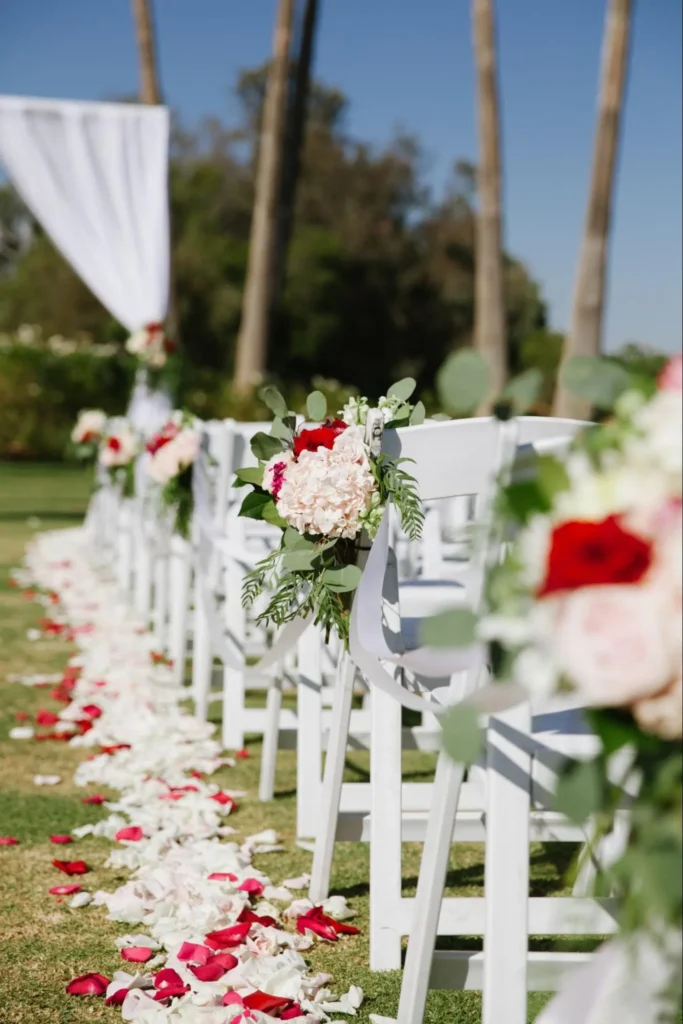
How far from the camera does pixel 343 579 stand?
2.48 m

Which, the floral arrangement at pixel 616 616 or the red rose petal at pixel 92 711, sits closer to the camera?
the floral arrangement at pixel 616 616

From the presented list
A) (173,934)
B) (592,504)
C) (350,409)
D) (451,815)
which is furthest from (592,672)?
(173,934)

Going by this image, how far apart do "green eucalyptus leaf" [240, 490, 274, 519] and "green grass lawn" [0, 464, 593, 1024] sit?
912 mm

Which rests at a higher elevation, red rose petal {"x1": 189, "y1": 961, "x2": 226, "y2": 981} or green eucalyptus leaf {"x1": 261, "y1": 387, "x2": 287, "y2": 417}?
green eucalyptus leaf {"x1": 261, "y1": 387, "x2": 287, "y2": 417}

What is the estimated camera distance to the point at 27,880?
9.71 feet

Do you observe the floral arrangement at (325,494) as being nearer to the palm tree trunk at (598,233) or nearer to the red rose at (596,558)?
the red rose at (596,558)

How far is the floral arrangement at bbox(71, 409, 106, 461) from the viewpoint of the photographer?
8844mm

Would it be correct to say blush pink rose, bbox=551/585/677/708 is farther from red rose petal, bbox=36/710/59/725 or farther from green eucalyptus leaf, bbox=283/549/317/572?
red rose petal, bbox=36/710/59/725

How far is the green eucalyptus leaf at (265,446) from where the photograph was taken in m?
2.51

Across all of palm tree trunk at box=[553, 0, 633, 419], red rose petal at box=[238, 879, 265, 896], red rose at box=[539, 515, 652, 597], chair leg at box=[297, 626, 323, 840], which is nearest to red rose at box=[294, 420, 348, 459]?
chair leg at box=[297, 626, 323, 840]

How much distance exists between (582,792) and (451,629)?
0.20 m

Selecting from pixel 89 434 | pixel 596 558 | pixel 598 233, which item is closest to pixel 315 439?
pixel 596 558

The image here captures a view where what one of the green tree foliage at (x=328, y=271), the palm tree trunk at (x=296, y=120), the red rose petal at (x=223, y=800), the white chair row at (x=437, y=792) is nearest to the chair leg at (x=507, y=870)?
the white chair row at (x=437, y=792)

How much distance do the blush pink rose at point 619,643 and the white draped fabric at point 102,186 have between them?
354 inches
